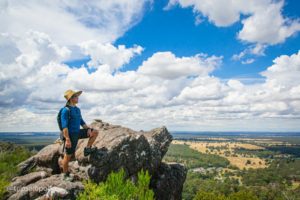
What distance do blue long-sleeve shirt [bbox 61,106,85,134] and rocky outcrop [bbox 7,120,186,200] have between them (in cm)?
211

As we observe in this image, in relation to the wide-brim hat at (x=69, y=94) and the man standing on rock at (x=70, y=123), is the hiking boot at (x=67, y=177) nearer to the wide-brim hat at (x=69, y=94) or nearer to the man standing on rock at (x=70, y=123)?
the man standing on rock at (x=70, y=123)

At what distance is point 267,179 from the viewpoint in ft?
475

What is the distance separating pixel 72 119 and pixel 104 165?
127 inches

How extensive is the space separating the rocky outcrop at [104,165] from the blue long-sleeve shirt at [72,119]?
211 cm

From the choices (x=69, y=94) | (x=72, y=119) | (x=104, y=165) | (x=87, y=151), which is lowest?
(x=104, y=165)

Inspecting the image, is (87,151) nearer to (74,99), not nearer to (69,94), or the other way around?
(74,99)

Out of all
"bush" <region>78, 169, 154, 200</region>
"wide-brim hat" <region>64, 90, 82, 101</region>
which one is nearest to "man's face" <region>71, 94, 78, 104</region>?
"wide-brim hat" <region>64, 90, 82, 101</region>

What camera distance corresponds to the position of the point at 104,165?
14.9 meters

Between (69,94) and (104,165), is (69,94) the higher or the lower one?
the higher one

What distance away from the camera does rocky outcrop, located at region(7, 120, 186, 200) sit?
40.2 ft

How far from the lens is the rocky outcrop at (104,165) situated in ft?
40.2

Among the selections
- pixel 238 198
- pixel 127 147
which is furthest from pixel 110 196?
pixel 238 198

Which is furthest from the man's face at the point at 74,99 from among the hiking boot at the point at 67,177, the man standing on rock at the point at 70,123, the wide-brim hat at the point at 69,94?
the hiking boot at the point at 67,177

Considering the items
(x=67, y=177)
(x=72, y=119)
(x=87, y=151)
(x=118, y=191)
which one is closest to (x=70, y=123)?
(x=72, y=119)
